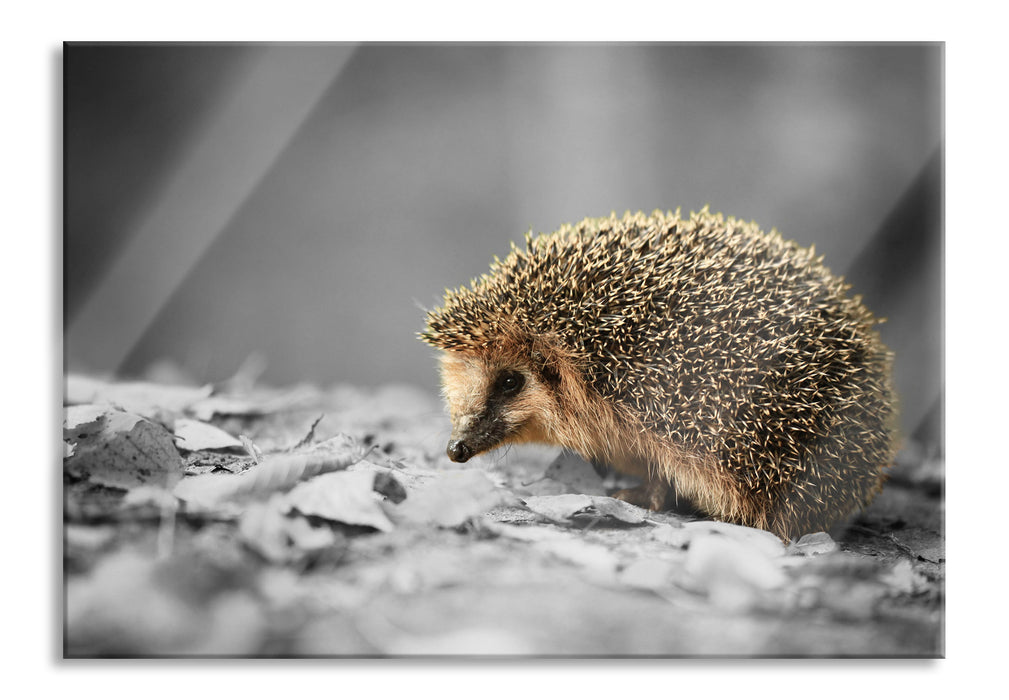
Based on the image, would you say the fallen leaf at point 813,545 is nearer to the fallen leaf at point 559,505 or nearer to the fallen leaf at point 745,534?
the fallen leaf at point 745,534

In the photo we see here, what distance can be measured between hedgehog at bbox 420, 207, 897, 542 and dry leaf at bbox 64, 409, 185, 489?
2.70 ft

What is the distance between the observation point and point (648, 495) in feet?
7.27

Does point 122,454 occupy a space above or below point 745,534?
above

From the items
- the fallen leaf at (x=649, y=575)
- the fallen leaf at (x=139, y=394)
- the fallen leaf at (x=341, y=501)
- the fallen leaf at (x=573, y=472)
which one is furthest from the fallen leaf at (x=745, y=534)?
the fallen leaf at (x=139, y=394)

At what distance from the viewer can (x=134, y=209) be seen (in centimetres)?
222

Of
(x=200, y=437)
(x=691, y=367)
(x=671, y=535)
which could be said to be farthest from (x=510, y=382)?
(x=200, y=437)

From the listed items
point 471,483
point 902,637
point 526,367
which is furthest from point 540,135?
point 902,637

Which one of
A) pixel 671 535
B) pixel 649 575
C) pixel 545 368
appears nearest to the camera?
pixel 649 575

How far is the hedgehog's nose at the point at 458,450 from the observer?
2.12 m

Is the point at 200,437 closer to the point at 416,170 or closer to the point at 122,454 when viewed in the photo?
the point at 122,454

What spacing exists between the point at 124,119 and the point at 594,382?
167 cm

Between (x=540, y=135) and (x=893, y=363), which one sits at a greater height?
(x=540, y=135)

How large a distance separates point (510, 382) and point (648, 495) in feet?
1.86
